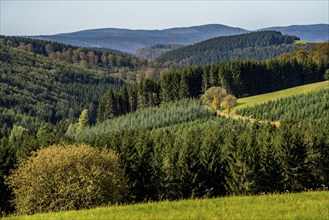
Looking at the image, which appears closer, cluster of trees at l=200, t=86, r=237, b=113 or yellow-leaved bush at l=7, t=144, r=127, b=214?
yellow-leaved bush at l=7, t=144, r=127, b=214

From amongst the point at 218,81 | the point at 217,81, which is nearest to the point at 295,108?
the point at 218,81

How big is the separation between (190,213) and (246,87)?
144 metres

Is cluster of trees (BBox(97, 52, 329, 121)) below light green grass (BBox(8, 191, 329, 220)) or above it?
below

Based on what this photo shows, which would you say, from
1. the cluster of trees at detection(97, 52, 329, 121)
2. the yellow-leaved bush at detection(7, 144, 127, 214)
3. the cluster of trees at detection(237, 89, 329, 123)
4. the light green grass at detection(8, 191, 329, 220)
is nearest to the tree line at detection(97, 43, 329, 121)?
the cluster of trees at detection(97, 52, 329, 121)

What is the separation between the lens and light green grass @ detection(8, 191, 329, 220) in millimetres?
17969

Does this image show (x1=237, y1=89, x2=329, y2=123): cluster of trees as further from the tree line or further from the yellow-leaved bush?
the yellow-leaved bush

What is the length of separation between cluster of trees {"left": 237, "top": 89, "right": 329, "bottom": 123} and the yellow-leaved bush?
2354 inches

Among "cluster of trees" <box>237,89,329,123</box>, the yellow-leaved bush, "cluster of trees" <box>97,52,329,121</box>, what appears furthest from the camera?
"cluster of trees" <box>97,52,329,121</box>

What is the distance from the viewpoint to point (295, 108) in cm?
10219

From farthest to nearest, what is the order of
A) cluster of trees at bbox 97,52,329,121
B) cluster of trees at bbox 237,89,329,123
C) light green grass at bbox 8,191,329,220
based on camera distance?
1. cluster of trees at bbox 97,52,329,121
2. cluster of trees at bbox 237,89,329,123
3. light green grass at bbox 8,191,329,220

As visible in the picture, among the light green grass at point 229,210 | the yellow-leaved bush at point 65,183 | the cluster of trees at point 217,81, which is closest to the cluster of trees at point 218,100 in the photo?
the cluster of trees at point 217,81

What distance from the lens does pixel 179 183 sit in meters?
58.8

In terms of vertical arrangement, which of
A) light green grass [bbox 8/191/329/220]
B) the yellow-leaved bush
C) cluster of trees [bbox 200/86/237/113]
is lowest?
cluster of trees [bbox 200/86/237/113]

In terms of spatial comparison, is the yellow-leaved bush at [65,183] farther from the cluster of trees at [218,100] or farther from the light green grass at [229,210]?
the cluster of trees at [218,100]
